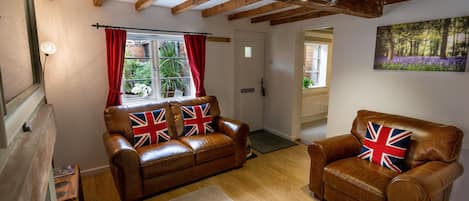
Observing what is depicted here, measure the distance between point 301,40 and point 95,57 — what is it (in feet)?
9.91

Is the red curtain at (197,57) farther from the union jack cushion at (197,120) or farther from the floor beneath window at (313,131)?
the floor beneath window at (313,131)

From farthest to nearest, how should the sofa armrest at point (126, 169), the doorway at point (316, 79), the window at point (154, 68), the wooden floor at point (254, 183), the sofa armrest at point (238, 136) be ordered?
the doorway at point (316, 79) < the window at point (154, 68) < the sofa armrest at point (238, 136) < the wooden floor at point (254, 183) < the sofa armrest at point (126, 169)

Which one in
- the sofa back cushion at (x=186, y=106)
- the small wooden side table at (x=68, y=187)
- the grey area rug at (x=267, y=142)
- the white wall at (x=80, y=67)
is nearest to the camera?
the small wooden side table at (x=68, y=187)

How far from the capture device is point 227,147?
9.73ft

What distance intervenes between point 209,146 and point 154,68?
147cm

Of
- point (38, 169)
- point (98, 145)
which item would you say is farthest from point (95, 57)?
point (38, 169)

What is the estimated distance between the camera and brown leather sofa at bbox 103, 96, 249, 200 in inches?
92.3

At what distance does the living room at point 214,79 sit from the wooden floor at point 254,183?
0.04ft

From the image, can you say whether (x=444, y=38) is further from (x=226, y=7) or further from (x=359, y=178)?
(x=226, y=7)

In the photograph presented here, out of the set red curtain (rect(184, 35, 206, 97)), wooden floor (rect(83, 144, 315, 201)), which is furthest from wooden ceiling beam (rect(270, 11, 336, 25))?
wooden floor (rect(83, 144, 315, 201))

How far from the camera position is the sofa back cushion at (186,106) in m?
3.17

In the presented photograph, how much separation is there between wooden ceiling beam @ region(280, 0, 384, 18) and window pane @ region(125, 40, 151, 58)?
2217 mm

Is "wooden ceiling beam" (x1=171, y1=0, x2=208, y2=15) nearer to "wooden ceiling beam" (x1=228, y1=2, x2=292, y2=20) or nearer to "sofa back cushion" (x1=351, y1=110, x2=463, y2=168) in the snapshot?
"wooden ceiling beam" (x1=228, y1=2, x2=292, y2=20)

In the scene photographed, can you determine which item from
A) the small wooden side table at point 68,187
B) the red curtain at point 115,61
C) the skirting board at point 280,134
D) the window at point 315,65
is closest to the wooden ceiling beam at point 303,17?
the window at point 315,65
